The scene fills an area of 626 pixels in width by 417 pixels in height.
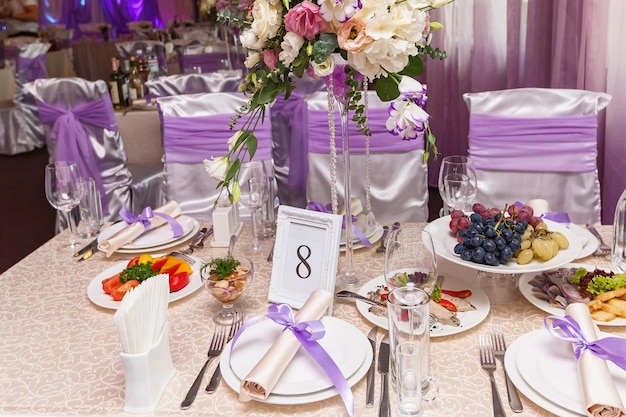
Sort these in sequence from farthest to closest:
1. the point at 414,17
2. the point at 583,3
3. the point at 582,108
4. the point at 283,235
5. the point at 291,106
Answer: the point at 291,106, the point at 583,3, the point at 582,108, the point at 283,235, the point at 414,17

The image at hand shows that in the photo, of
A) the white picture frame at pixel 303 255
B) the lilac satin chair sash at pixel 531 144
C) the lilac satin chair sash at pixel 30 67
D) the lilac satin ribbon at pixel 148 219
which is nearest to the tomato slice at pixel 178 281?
the white picture frame at pixel 303 255

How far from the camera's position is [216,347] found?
1.16m

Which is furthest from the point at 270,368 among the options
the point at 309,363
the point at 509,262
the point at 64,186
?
the point at 64,186

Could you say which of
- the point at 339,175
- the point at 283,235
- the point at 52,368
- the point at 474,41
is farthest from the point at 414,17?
the point at 474,41

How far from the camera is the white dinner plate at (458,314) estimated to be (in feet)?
3.84

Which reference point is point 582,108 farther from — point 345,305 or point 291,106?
point 291,106

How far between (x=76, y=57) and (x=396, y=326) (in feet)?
24.9

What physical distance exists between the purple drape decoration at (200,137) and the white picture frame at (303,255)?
1.04 m

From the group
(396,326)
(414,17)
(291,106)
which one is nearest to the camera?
(396,326)

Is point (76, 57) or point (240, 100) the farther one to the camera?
point (76, 57)

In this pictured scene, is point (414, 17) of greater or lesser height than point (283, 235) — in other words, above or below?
above

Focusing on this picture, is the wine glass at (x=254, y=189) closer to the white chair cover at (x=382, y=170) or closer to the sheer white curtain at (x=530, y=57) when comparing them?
the white chair cover at (x=382, y=170)

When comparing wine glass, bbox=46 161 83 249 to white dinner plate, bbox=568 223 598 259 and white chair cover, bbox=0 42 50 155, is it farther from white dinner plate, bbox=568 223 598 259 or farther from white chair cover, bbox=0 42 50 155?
white chair cover, bbox=0 42 50 155

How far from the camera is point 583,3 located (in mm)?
2773
